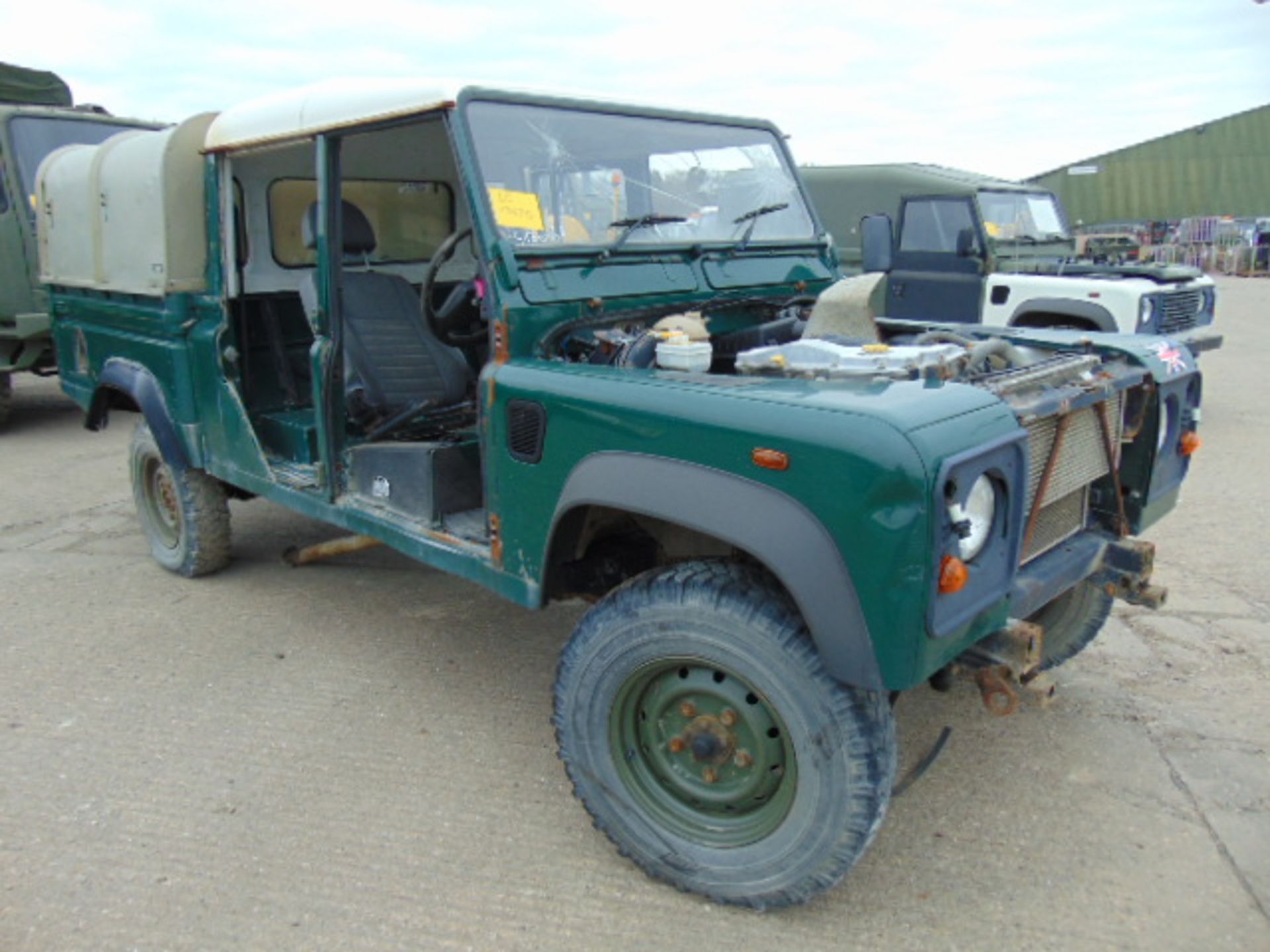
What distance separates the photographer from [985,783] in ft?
10.1

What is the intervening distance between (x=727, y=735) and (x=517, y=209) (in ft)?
5.56

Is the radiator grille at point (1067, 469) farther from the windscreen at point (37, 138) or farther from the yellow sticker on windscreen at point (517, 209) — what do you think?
the windscreen at point (37, 138)

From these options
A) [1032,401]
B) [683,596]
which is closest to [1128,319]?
[1032,401]

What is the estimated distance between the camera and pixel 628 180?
11.4 ft

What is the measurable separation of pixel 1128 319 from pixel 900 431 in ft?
21.6

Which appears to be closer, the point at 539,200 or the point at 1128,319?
the point at 539,200

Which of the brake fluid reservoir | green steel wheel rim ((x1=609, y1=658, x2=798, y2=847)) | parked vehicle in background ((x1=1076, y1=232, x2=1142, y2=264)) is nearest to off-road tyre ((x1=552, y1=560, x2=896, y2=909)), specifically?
green steel wheel rim ((x1=609, y1=658, x2=798, y2=847))

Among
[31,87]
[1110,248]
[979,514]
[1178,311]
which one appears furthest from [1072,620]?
[1110,248]

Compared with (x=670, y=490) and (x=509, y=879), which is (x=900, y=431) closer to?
(x=670, y=490)

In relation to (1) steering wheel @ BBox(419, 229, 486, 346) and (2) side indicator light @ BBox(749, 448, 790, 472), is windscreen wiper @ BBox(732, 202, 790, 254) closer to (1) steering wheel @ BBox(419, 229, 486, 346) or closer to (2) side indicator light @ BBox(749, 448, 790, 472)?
(1) steering wheel @ BBox(419, 229, 486, 346)

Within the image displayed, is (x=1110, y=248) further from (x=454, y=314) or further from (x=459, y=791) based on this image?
(x=459, y=791)

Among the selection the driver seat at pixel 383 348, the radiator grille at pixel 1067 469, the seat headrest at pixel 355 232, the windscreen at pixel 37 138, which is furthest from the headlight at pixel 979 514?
the windscreen at pixel 37 138

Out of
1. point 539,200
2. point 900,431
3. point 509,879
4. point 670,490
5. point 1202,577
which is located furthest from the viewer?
point 1202,577

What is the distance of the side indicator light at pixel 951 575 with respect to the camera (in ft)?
6.71
